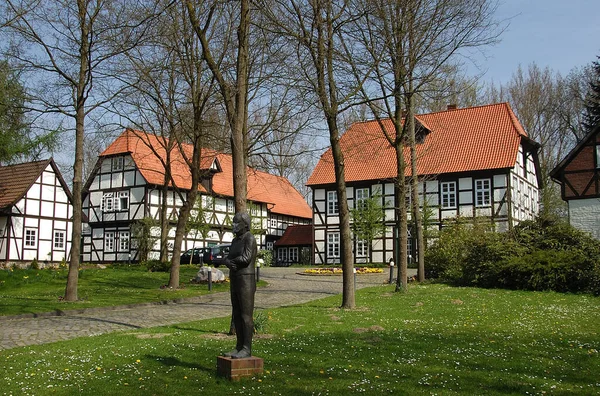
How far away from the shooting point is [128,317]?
51.1 feet

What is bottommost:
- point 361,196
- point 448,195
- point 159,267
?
point 159,267

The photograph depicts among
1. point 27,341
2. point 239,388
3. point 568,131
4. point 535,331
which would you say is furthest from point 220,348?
point 568,131

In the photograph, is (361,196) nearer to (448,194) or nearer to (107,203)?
(448,194)

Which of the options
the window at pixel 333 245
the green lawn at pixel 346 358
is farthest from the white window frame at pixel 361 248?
the green lawn at pixel 346 358

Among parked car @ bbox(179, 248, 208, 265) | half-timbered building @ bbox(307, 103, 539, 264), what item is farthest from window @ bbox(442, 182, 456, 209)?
parked car @ bbox(179, 248, 208, 265)

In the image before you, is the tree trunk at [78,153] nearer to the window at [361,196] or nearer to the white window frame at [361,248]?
the window at [361,196]

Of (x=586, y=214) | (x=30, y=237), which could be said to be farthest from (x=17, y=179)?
(x=586, y=214)

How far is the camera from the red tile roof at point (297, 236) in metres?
51.0

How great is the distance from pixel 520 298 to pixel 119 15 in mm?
13740

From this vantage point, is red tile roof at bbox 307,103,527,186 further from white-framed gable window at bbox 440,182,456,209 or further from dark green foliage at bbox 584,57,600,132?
dark green foliage at bbox 584,57,600,132

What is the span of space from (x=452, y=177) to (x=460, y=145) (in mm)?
2311

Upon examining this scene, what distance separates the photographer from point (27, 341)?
462 inches

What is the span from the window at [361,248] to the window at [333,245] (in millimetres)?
1870

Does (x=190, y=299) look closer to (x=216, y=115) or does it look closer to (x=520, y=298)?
(x=216, y=115)
